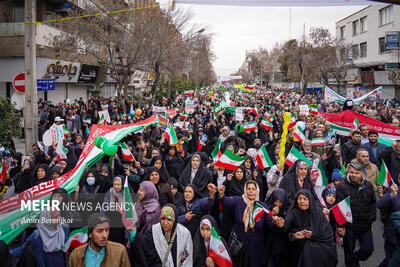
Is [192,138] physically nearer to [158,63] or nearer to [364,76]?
[158,63]

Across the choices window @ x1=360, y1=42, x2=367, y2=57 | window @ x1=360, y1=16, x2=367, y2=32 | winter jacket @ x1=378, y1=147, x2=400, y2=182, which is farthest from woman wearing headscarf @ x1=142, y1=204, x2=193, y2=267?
window @ x1=360, y1=16, x2=367, y2=32

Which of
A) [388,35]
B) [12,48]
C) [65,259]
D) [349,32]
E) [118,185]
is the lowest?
[65,259]

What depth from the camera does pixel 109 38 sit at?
17703 mm

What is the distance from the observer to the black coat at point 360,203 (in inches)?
168

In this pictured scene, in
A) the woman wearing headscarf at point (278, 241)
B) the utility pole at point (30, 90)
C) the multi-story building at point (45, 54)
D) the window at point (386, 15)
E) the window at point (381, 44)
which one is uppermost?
the window at point (386, 15)

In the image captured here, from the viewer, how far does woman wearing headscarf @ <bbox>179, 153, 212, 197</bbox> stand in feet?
17.6

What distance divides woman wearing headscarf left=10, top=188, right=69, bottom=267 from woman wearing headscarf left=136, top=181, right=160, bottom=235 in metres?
0.96

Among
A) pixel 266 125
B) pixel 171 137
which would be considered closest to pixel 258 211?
pixel 171 137

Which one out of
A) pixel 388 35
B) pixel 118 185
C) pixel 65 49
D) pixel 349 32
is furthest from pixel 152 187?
pixel 349 32

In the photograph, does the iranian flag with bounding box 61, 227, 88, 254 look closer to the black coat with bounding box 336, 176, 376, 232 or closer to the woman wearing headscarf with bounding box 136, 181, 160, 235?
the woman wearing headscarf with bounding box 136, 181, 160, 235

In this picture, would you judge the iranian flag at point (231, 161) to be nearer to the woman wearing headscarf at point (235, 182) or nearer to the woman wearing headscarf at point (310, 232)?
the woman wearing headscarf at point (235, 182)

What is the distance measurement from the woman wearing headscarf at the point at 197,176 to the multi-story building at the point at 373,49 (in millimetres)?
26981

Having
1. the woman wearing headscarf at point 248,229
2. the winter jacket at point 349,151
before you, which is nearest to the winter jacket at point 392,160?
the winter jacket at point 349,151

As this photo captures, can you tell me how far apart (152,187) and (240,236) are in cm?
130
